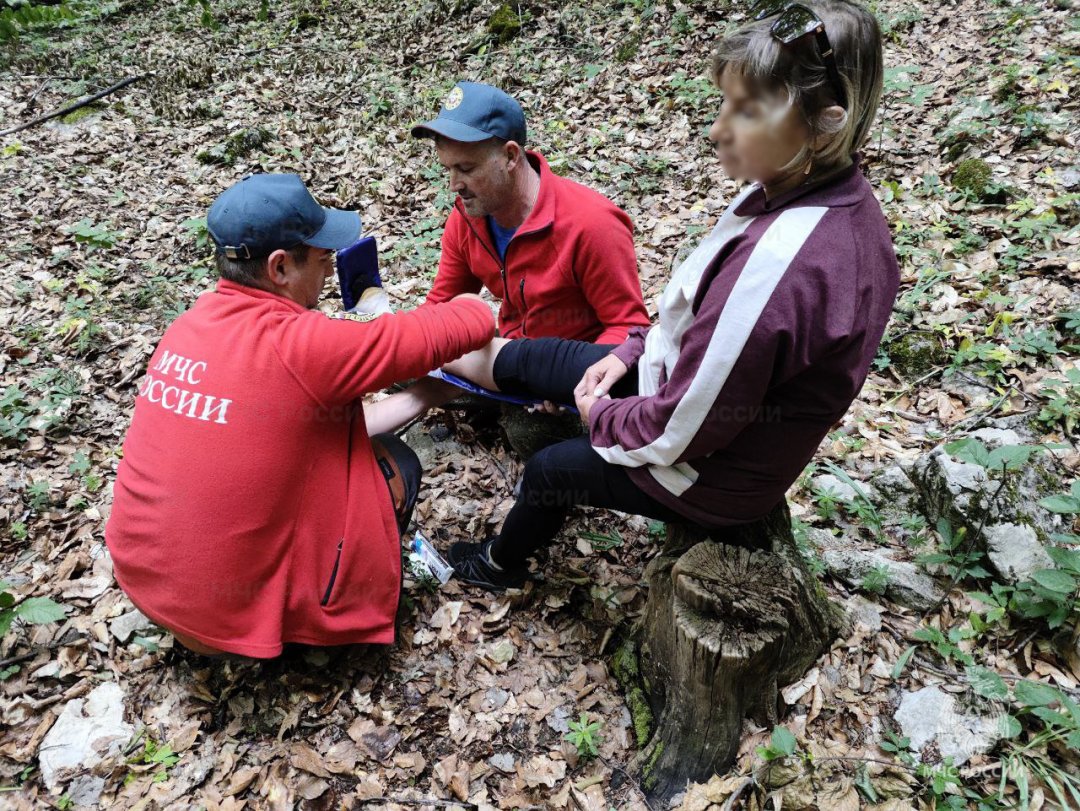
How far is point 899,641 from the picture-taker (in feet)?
8.66

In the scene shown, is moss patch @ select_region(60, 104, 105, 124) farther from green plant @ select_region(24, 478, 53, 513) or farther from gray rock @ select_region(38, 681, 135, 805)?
gray rock @ select_region(38, 681, 135, 805)

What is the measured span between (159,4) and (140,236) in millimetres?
8783

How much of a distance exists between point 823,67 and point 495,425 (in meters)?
3.04

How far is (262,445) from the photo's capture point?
228 centimetres

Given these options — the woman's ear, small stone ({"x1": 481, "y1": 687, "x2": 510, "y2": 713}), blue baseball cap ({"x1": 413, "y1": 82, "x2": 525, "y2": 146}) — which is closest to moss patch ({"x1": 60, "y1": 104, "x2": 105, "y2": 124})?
blue baseball cap ({"x1": 413, "y1": 82, "x2": 525, "y2": 146})

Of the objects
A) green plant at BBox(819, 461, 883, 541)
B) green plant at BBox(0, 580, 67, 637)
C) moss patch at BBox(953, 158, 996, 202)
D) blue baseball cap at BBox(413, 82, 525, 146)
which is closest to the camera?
green plant at BBox(0, 580, 67, 637)

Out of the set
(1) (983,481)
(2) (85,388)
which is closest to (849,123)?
(1) (983,481)

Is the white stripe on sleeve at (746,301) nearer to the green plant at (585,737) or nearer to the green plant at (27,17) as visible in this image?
the green plant at (585,737)

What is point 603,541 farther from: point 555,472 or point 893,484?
point 893,484

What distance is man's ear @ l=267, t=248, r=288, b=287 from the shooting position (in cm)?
241

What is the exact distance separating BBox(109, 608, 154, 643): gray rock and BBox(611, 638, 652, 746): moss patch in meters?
2.29

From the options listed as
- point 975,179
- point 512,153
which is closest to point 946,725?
point 512,153

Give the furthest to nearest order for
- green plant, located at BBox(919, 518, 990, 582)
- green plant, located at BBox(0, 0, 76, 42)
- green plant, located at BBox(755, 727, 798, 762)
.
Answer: green plant, located at BBox(0, 0, 76, 42) → green plant, located at BBox(919, 518, 990, 582) → green plant, located at BBox(755, 727, 798, 762)

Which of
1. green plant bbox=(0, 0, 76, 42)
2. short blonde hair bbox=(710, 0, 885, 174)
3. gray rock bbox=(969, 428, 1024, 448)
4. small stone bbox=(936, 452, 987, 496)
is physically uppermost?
short blonde hair bbox=(710, 0, 885, 174)
